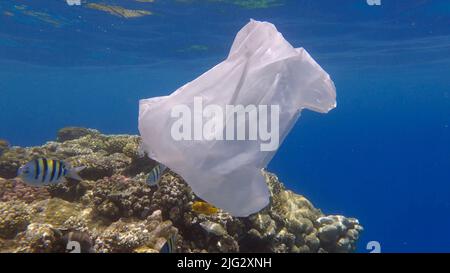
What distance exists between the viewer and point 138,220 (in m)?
6.16

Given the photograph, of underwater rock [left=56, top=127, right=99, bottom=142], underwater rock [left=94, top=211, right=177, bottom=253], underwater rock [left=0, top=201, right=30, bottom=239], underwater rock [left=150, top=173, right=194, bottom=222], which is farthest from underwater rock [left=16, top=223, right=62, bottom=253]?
underwater rock [left=56, top=127, right=99, bottom=142]

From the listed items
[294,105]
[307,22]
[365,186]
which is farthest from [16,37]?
[365,186]

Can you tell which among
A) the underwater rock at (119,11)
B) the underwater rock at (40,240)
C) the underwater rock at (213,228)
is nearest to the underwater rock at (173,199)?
the underwater rock at (213,228)

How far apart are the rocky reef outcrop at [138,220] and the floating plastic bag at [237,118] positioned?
1.91 metres

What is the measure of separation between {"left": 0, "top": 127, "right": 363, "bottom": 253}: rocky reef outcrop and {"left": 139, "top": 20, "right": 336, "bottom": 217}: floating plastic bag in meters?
1.91

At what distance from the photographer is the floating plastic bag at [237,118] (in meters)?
3.54

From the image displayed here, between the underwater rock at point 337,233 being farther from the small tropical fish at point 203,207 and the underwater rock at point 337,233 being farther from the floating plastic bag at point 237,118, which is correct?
the floating plastic bag at point 237,118

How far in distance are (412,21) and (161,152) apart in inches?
840

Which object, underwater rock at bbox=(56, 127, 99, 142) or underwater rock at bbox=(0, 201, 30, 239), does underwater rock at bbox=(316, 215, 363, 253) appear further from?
underwater rock at bbox=(56, 127, 99, 142)

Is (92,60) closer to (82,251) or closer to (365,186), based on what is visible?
(82,251)

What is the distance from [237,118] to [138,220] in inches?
131

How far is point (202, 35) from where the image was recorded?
2470cm

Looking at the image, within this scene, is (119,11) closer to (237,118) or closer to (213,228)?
(213,228)
